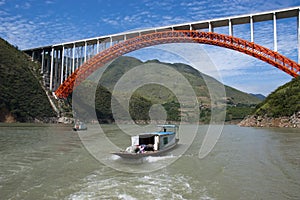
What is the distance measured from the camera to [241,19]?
114 ft

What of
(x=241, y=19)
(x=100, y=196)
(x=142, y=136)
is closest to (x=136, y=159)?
(x=142, y=136)

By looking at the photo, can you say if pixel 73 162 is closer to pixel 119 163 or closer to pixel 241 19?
pixel 119 163

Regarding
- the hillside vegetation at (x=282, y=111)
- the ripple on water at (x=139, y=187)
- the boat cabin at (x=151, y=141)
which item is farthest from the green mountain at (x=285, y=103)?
the ripple on water at (x=139, y=187)

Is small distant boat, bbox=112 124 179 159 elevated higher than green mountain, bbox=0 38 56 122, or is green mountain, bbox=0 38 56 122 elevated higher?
green mountain, bbox=0 38 56 122

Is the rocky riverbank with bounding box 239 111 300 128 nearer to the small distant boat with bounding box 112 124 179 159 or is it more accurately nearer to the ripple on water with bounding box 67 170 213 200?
the small distant boat with bounding box 112 124 179 159

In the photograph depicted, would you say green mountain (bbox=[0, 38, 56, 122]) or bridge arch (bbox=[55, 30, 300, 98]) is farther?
green mountain (bbox=[0, 38, 56, 122])

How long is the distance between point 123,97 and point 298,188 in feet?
225

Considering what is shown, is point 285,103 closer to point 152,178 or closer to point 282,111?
point 282,111

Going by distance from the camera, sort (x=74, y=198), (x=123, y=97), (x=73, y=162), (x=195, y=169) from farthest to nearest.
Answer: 1. (x=123, y=97)
2. (x=73, y=162)
3. (x=195, y=169)
4. (x=74, y=198)

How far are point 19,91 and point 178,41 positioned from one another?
31.0 meters

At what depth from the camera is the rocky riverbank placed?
34.5 m

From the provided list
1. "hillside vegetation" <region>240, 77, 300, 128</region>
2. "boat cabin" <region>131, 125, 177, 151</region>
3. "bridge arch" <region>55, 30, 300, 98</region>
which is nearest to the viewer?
"boat cabin" <region>131, 125, 177, 151</region>

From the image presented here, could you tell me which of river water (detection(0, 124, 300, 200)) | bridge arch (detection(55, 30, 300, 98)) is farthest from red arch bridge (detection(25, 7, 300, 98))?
river water (detection(0, 124, 300, 200))

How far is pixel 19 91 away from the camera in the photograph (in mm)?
47094
